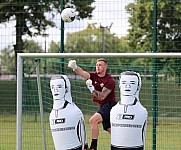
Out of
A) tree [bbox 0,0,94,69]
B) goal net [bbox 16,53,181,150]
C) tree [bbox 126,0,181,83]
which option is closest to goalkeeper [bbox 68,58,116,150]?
goal net [bbox 16,53,181,150]

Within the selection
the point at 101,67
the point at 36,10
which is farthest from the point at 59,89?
the point at 36,10

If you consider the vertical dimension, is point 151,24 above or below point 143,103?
above

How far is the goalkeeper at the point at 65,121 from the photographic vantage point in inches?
306

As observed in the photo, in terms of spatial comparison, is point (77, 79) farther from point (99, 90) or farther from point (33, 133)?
point (99, 90)

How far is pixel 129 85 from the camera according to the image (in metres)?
7.56

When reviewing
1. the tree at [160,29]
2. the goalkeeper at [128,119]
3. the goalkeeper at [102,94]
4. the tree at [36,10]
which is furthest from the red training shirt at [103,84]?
the tree at [36,10]

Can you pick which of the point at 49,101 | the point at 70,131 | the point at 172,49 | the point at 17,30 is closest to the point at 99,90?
the point at 70,131

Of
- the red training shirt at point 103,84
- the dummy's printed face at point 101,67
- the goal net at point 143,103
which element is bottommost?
the goal net at point 143,103

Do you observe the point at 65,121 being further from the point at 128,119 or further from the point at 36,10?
the point at 36,10

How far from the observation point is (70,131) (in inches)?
305

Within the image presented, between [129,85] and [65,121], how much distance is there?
1003 millimetres

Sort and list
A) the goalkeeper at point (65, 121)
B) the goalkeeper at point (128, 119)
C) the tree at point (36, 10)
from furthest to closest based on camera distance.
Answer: the tree at point (36, 10) < the goalkeeper at point (65, 121) < the goalkeeper at point (128, 119)

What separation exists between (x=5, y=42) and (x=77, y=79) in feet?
6.58

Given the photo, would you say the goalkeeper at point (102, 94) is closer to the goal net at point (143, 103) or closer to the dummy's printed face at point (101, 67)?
the dummy's printed face at point (101, 67)
